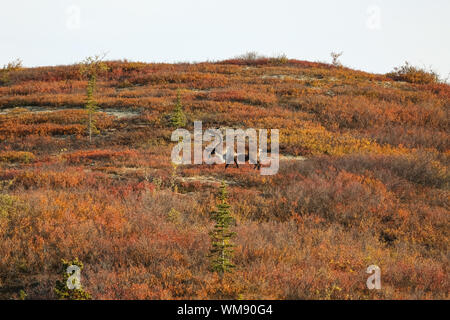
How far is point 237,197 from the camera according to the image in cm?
1116

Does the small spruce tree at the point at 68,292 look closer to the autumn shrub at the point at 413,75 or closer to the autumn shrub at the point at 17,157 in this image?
the autumn shrub at the point at 17,157

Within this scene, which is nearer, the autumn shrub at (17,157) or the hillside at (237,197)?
the hillside at (237,197)

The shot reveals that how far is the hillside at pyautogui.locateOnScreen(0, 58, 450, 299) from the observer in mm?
6258

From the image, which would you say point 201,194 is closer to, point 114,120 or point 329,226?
point 329,226

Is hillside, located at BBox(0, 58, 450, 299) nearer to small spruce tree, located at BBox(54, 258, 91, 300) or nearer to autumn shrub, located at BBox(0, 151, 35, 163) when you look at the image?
autumn shrub, located at BBox(0, 151, 35, 163)

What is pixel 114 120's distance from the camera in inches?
827

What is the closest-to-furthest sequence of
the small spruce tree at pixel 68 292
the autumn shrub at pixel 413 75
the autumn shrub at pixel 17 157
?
1. the small spruce tree at pixel 68 292
2. the autumn shrub at pixel 17 157
3. the autumn shrub at pixel 413 75

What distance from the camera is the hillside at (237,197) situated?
20.5 ft

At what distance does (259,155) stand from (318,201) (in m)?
5.65

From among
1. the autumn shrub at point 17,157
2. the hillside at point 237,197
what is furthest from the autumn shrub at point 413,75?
the autumn shrub at point 17,157

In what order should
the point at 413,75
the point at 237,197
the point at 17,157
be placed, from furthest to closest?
the point at 413,75 → the point at 17,157 → the point at 237,197

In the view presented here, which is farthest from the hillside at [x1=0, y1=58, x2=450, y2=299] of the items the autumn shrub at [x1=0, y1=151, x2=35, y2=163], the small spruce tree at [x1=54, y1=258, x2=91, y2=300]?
the small spruce tree at [x1=54, y1=258, x2=91, y2=300]

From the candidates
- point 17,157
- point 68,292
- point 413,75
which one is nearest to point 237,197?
point 68,292

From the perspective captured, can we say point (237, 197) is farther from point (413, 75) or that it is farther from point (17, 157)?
point (413, 75)
